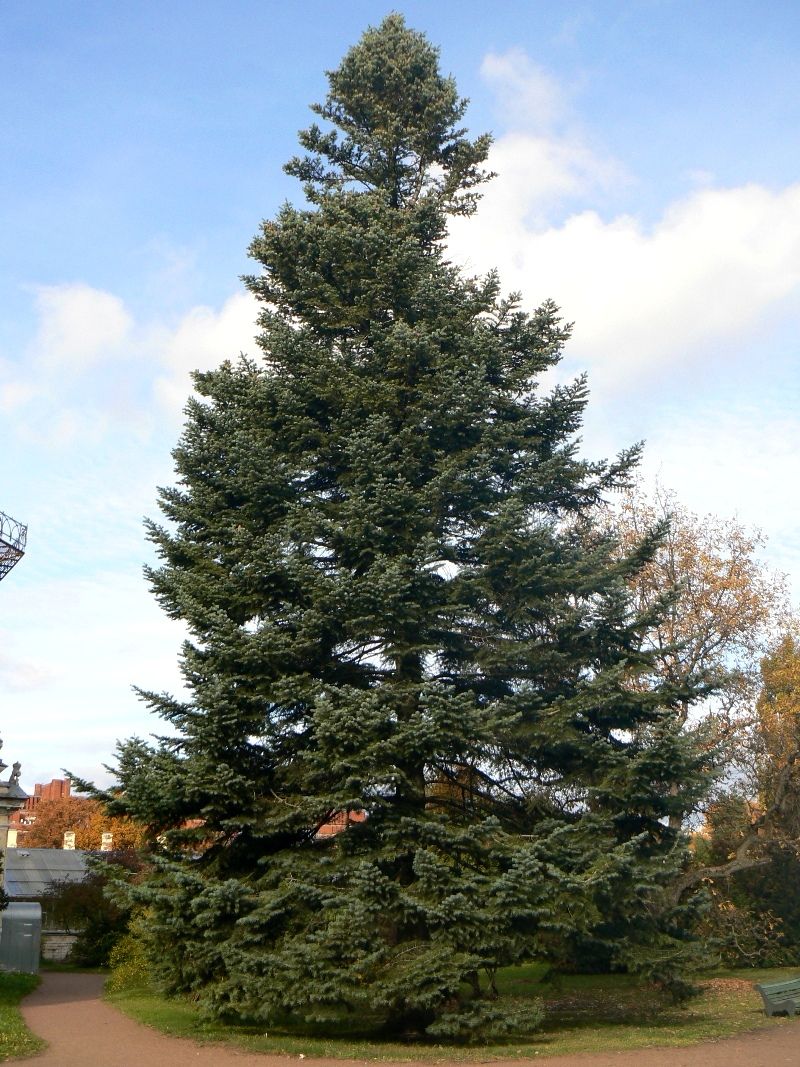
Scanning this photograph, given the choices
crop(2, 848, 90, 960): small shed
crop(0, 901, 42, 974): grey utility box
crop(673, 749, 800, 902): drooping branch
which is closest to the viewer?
crop(673, 749, 800, 902): drooping branch

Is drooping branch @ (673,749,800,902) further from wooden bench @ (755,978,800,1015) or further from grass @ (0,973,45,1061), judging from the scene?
grass @ (0,973,45,1061)

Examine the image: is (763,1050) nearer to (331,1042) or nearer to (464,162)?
(331,1042)

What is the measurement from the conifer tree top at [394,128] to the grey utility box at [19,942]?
2620cm

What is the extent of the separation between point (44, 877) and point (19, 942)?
13071mm

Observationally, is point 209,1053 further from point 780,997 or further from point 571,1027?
point 780,997

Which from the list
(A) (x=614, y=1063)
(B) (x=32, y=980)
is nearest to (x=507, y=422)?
(A) (x=614, y=1063)

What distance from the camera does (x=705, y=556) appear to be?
2580cm

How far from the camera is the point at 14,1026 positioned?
52.9 ft

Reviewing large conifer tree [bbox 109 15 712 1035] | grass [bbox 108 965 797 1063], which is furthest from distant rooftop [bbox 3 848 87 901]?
large conifer tree [bbox 109 15 712 1035]

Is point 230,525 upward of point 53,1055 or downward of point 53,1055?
upward

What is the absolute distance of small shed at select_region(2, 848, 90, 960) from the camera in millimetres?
38531

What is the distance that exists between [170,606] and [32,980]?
17.9 m

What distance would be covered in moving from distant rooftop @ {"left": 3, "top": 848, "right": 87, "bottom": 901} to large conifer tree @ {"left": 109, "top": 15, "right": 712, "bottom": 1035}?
99.7 ft

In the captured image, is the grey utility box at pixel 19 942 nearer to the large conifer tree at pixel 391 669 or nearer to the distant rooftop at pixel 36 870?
the distant rooftop at pixel 36 870
